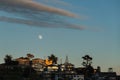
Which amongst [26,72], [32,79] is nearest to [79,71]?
[26,72]

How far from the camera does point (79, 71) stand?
184750 millimetres

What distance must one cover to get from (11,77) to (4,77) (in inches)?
72.2

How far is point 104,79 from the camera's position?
17512 centimetres

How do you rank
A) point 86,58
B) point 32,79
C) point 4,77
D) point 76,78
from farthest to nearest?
point 86,58 → point 76,78 → point 32,79 → point 4,77

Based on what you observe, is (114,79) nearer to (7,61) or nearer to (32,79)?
(7,61)

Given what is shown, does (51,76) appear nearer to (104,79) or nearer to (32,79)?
(104,79)

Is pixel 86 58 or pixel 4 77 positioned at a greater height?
pixel 86 58

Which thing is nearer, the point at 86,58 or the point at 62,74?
the point at 62,74

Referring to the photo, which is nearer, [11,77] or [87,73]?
[11,77]

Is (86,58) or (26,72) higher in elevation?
(86,58)

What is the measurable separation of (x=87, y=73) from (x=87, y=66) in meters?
9.68

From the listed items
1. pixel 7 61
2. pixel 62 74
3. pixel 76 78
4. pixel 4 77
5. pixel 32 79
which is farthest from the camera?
pixel 62 74

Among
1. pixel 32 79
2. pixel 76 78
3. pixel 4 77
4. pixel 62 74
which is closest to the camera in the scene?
pixel 4 77

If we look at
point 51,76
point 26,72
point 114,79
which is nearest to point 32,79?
point 26,72
